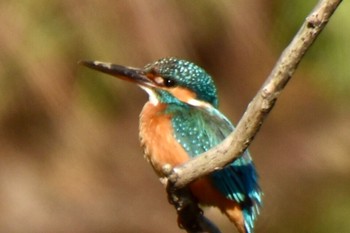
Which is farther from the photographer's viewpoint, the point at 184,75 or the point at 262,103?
the point at 184,75

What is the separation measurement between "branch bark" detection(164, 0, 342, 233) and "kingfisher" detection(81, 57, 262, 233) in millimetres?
319

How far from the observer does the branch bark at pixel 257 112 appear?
2.80 meters

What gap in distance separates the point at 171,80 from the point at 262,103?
36.8 inches

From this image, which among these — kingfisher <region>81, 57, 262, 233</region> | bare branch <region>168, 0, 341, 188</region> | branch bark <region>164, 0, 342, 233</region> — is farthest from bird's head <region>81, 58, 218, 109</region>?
bare branch <region>168, 0, 341, 188</region>

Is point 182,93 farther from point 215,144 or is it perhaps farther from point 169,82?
point 215,144

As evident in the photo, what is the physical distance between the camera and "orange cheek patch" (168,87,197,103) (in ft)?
12.4

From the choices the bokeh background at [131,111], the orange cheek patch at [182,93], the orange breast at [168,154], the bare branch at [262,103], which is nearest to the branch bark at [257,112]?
the bare branch at [262,103]

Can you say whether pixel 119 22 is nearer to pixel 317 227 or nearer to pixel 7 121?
pixel 7 121

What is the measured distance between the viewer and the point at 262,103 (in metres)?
2.87

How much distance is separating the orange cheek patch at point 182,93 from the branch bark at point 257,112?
0.55 m

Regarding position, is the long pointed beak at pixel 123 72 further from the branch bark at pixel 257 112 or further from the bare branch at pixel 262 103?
the bare branch at pixel 262 103

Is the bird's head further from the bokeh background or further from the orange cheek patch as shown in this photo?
the bokeh background

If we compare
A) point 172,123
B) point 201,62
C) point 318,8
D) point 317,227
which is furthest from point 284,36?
point 318,8

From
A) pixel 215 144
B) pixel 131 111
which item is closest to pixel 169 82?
pixel 215 144
